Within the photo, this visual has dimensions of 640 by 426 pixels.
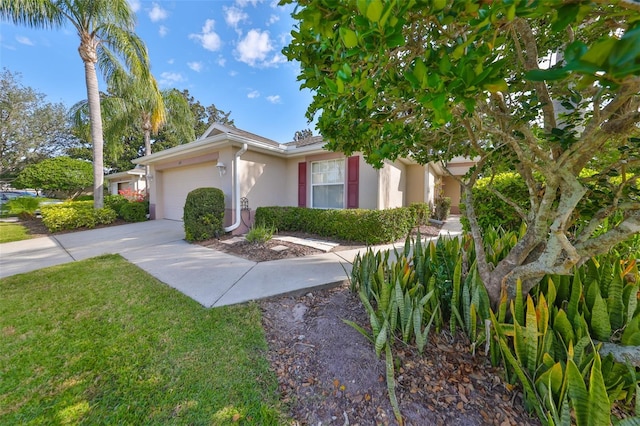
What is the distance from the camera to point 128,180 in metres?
20.6

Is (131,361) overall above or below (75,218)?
below

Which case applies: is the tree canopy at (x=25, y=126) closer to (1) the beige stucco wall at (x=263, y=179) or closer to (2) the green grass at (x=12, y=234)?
(2) the green grass at (x=12, y=234)

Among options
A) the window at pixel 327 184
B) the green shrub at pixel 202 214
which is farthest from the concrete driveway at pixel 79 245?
the window at pixel 327 184

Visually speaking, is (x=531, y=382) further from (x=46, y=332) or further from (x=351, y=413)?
(x=46, y=332)

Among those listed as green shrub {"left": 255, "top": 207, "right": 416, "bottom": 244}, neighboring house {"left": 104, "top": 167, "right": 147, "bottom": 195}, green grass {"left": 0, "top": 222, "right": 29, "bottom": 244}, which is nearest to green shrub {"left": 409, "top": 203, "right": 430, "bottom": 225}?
green shrub {"left": 255, "top": 207, "right": 416, "bottom": 244}

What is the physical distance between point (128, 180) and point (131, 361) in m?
23.9

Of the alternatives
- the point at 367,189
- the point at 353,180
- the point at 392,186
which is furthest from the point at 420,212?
the point at 353,180

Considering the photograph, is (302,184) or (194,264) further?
(302,184)

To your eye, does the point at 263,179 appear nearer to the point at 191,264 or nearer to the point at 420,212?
the point at 191,264

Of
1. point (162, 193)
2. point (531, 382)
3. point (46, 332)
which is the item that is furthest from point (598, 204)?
point (162, 193)

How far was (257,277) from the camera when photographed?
4.07 metres

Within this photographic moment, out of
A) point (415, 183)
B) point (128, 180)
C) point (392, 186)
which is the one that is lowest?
point (392, 186)

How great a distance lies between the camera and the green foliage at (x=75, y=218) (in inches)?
349

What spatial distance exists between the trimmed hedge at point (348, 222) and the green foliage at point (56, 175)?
18.7 meters
